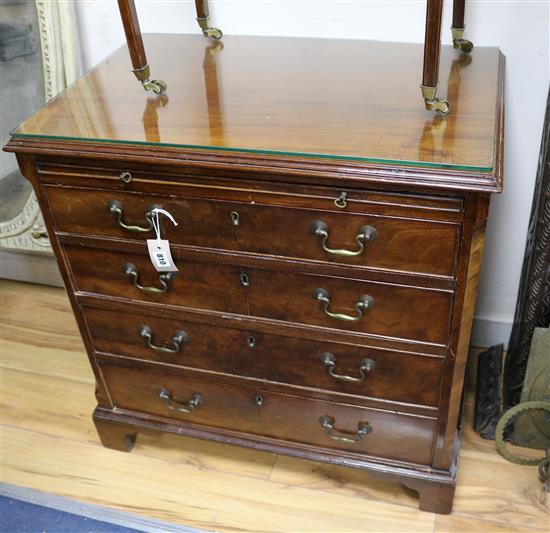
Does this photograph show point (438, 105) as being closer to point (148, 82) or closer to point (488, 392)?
point (148, 82)

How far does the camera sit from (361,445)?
1.50 m

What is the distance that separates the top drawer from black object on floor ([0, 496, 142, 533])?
0.72 metres

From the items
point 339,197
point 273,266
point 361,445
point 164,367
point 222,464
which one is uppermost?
point 339,197

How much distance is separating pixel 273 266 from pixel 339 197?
21 cm

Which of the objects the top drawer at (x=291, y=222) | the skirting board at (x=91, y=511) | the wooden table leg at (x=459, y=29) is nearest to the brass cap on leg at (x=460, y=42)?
the wooden table leg at (x=459, y=29)

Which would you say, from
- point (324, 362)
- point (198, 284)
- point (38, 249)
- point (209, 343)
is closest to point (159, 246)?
point (198, 284)

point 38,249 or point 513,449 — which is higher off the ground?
point 38,249

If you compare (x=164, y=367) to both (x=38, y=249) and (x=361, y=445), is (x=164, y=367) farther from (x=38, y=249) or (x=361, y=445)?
(x=38, y=249)

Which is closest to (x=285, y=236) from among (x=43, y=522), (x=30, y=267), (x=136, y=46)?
(x=136, y=46)

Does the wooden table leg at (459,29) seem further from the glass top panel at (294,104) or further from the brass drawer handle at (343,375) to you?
the brass drawer handle at (343,375)

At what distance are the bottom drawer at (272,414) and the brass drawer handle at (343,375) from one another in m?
0.09

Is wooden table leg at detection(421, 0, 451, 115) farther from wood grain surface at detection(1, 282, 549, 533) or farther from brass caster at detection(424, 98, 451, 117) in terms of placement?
wood grain surface at detection(1, 282, 549, 533)

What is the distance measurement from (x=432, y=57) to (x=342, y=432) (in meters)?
0.82

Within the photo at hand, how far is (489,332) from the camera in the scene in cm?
192
